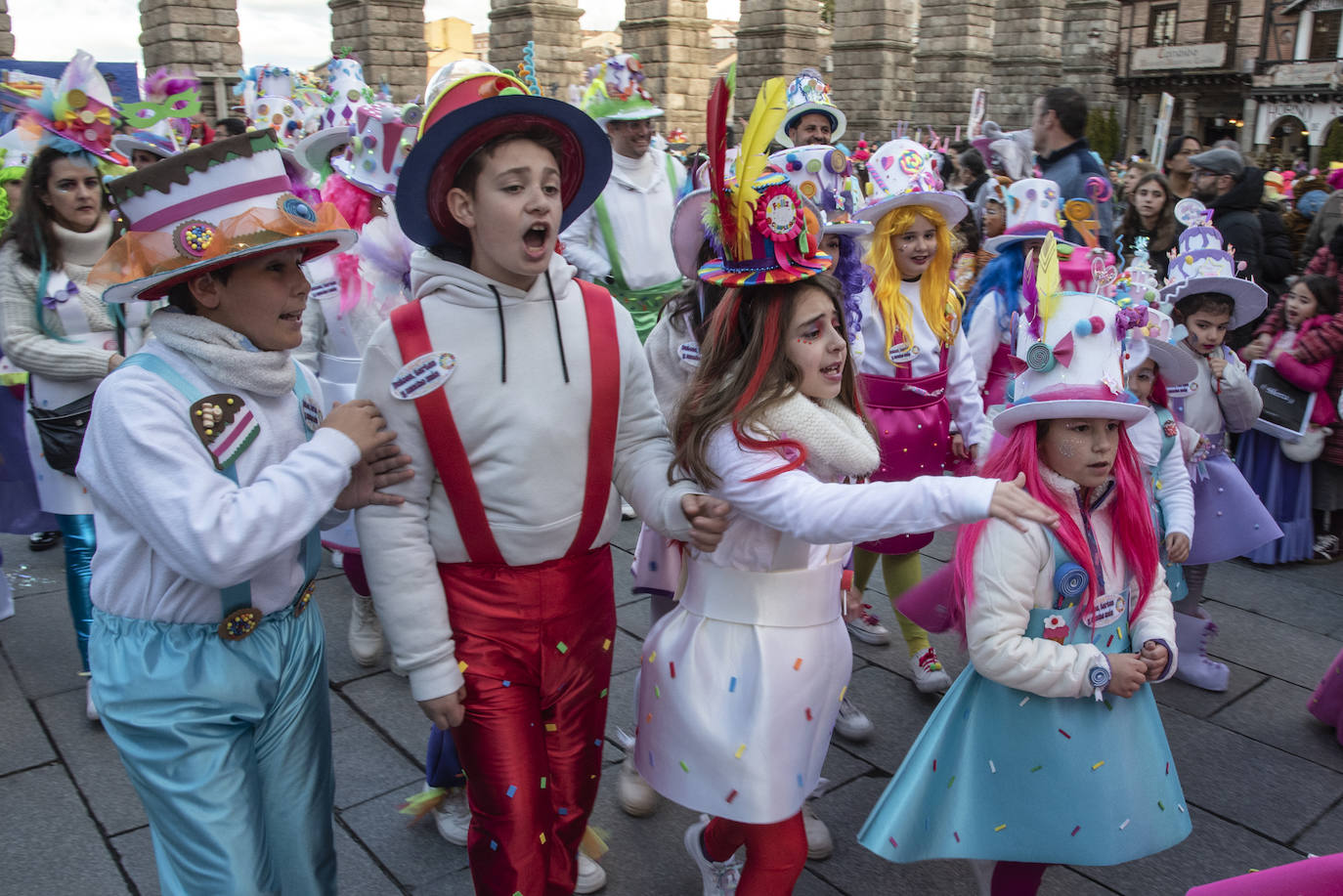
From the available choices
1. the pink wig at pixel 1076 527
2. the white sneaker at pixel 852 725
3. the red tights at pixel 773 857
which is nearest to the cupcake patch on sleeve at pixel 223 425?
the red tights at pixel 773 857

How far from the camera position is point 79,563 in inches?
144

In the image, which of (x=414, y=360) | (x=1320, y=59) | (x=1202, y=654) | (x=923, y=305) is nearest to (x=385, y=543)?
(x=414, y=360)

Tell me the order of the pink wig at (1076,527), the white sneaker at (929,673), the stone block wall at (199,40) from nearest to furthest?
1. the pink wig at (1076,527)
2. the white sneaker at (929,673)
3. the stone block wall at (199,40)

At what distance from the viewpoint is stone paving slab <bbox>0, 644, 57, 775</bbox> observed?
3408mm

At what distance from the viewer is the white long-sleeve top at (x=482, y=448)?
2.09 m

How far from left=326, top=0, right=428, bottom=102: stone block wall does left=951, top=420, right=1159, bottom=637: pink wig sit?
20.9 meters

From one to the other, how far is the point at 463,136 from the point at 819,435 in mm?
961

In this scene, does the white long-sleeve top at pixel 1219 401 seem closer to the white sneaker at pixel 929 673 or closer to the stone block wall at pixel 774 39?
the white sneaker at pixel 929 673

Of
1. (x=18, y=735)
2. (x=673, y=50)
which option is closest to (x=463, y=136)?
(x=18, y=735)

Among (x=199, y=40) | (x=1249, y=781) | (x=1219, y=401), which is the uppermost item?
(x=199, y=40)

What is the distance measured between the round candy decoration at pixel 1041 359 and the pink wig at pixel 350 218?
8.43ft

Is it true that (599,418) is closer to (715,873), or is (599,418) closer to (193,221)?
(193,221)

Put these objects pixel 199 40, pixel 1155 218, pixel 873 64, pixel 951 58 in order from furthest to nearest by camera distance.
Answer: pixel 951 58, pixel 873 64, pixel 199 40, pixel 1155 218

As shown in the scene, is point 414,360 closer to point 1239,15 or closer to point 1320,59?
point 1320,59
